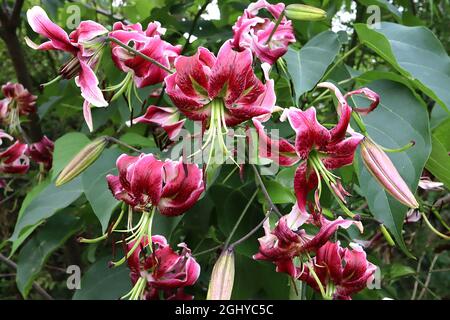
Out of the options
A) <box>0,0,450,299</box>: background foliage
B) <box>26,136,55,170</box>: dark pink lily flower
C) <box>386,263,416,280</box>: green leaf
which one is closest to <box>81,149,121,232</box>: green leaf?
<box>0,0,450,299</box>: background foliage

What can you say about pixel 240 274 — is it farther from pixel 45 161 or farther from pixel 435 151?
pixel 45 161

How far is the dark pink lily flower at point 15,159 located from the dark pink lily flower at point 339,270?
643 mm

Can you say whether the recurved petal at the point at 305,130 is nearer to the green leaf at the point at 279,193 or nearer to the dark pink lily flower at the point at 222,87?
the dark pink lily flower at the point at 222,87

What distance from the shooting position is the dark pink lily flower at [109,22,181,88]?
0.62 m

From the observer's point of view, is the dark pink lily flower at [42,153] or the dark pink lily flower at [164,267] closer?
the dark pink lily flower at [164,267]

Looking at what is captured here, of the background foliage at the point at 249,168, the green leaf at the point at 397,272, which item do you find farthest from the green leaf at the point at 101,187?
the green leaf at the point at 397,272

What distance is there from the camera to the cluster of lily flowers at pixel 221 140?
541mm

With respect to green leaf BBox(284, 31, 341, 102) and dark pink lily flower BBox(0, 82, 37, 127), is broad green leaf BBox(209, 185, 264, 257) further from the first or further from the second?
dark pink lily flower BBox(0, 82, 37, 127)

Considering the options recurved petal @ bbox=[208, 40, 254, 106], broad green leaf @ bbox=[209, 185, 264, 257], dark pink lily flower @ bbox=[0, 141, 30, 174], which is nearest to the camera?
recurved petal @ bbox=[208, 40, 254, 106]

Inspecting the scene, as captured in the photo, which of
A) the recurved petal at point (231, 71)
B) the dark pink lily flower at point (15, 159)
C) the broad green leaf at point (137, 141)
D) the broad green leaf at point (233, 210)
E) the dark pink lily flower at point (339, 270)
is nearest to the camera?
the recurved petal at point (231, 71)

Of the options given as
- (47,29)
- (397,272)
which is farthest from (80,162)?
(397,272)

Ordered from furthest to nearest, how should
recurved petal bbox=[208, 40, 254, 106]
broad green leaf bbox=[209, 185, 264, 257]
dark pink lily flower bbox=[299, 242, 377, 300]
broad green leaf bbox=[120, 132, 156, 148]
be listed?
1. broad green leaf bbox=[120, 132, 156, 148]
2. broad green leaf bbox=[209, 185, 264, 257]
3. dark pink lily flower bbox=[299, 242, 377, 300]
4. recurved petal bbox=[208, 40, 254, 106]

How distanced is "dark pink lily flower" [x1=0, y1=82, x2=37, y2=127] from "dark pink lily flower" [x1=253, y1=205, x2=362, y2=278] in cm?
70

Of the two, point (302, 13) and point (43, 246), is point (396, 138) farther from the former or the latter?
point (43, 246)
